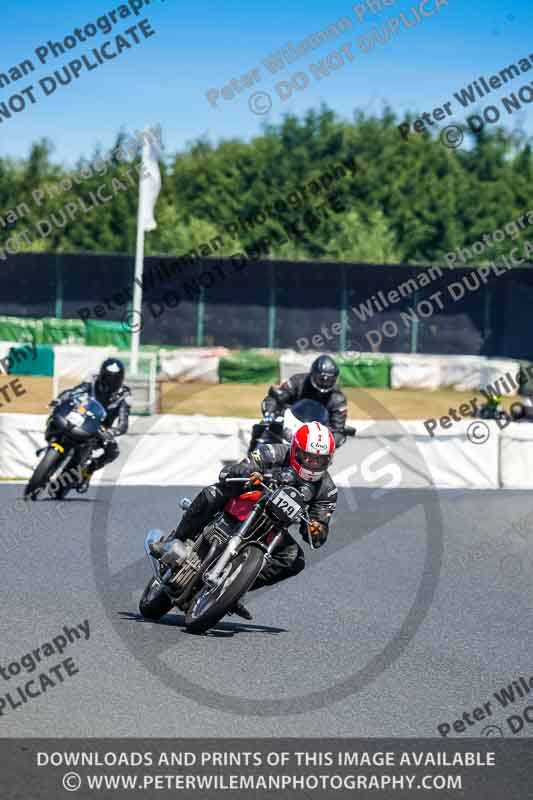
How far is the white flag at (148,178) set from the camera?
3062 centimetres

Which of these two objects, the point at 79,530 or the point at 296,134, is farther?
the point at 296,134

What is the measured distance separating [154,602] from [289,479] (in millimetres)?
1297

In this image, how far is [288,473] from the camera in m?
8.80

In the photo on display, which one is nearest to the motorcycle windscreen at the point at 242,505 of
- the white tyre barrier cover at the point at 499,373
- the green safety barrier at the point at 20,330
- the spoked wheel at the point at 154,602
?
the spoked wheel at the point at 154,602

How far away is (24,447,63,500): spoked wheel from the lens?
595 inches

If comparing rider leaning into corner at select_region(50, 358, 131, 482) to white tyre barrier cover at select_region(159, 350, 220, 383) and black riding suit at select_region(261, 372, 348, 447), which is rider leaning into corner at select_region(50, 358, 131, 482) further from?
white tyre barrier cover at select_region(159, 350, 220, 383)

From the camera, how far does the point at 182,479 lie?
64.6ft

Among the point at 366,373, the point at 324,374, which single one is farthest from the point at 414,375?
the point at 324,374

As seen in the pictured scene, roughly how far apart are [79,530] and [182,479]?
19.6 feet

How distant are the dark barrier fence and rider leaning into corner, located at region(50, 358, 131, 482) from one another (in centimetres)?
2888

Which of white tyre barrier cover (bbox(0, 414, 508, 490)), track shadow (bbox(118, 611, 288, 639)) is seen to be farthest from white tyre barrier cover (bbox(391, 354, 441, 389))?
track shadow (bbox(118, 611, 288, 639))
